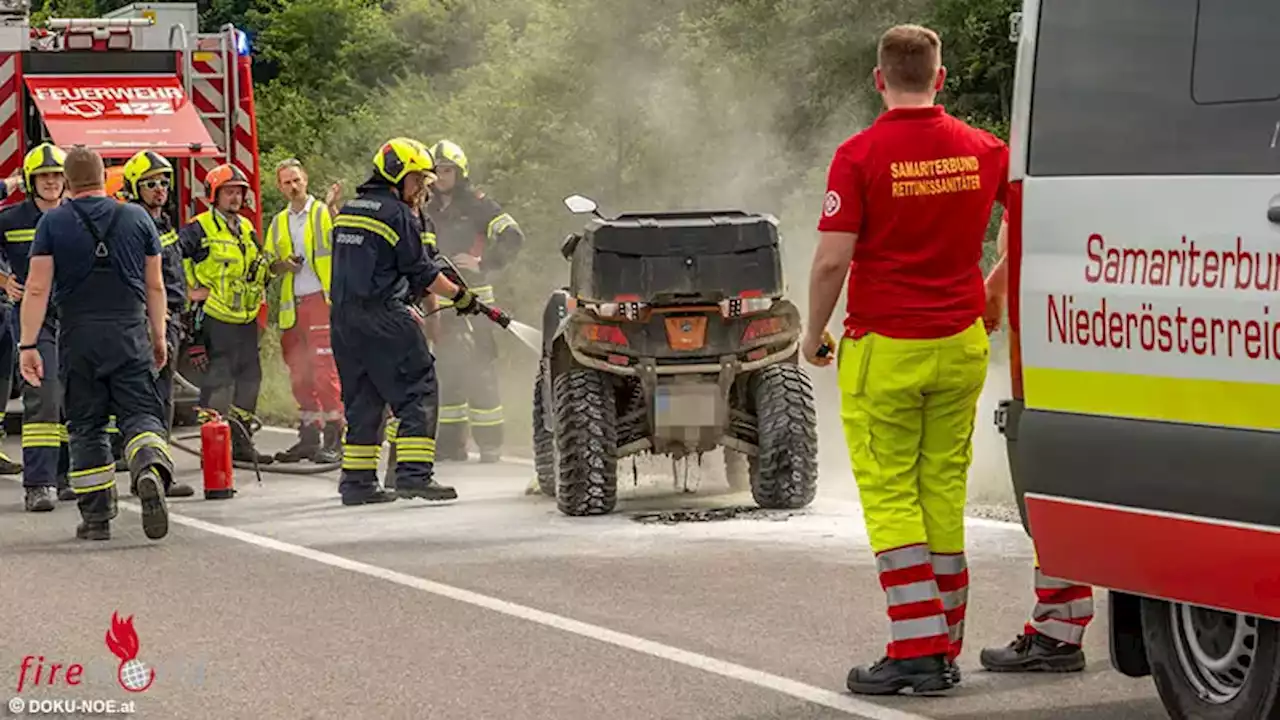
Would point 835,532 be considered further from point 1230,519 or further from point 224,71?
point 224,71

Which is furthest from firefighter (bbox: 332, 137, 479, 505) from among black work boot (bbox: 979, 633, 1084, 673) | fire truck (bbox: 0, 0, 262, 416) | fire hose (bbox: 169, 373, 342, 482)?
black work boot (bbox: 979, 633, 1084, 673)

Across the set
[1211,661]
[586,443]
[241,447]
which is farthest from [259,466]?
[1211,661]

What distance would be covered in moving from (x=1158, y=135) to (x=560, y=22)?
54.6ft

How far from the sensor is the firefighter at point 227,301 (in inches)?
605

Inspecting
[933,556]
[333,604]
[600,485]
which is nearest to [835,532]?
[600,485]

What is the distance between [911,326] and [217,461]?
6.78 metres

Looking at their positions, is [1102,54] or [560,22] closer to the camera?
[1102,54]

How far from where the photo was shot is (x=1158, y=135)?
19.7 feet

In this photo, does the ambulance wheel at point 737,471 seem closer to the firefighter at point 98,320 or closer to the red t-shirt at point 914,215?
the firefighter at point 98,320

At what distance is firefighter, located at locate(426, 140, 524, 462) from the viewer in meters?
15.2

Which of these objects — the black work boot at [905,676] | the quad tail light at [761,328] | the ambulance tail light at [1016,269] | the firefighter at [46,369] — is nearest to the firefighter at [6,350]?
the firefighter at [46,369]

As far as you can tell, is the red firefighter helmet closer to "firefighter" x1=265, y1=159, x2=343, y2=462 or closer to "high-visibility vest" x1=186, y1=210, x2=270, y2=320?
"high-visibility vest" x1=186, y1=210, x2=270, y2=320

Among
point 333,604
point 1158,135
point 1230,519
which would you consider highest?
point 1158,135

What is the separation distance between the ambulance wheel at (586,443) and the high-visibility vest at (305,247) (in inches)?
174
